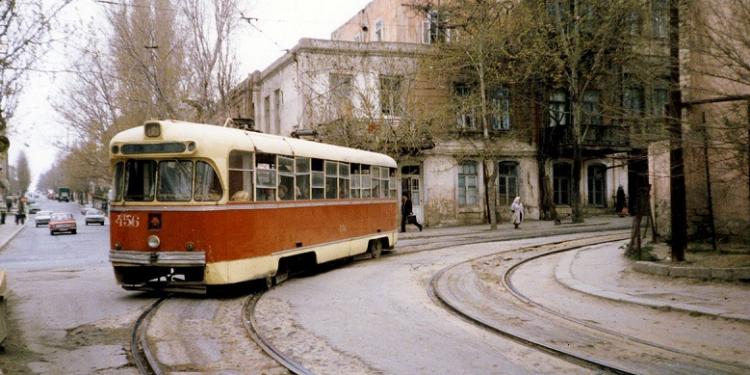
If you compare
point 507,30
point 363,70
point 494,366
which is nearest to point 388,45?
point 363,70

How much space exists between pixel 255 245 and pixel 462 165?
2237 centimetres

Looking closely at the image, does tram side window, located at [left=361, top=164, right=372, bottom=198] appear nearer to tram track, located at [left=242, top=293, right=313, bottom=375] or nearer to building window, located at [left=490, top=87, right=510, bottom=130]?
tram track, located at [left=242, top=293, right=313, bottom=375]

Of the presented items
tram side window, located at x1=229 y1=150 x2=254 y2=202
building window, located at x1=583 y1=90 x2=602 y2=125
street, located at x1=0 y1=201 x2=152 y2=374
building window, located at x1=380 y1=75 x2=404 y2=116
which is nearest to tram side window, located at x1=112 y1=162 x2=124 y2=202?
street, located at x1=0 y1=201 x2=152 y2=374

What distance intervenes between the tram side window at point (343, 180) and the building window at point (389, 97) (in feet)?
43.0

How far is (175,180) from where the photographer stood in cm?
A: 1071

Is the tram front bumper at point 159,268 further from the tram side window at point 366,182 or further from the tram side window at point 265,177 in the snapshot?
the tram side window at point 366,182

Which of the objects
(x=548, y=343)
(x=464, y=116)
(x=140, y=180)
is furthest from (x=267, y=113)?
(x=548, y=343)

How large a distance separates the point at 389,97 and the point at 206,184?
18554mm

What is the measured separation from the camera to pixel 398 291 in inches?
465

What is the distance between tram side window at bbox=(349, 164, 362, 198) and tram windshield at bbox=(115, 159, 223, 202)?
216 inches

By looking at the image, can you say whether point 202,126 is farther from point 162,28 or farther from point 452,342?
point 162,28

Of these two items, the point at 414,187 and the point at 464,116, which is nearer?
the point at 464,116

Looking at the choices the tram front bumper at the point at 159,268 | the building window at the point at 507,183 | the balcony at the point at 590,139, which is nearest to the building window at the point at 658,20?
the tram front bumper at the point at 159,268

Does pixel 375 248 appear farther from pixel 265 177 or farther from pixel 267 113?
pixel 267 113
